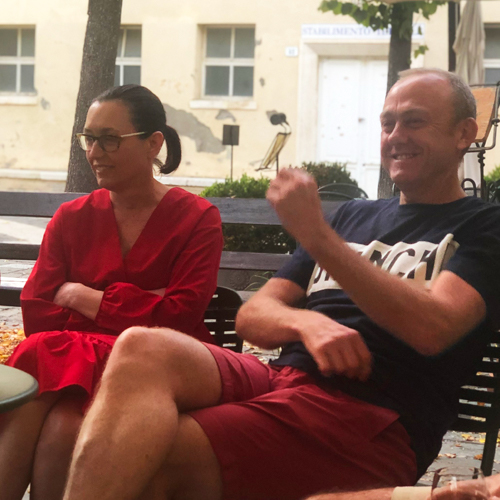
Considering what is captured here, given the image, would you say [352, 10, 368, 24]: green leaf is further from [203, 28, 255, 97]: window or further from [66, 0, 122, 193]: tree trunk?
[203, 28, 255, 97]: window

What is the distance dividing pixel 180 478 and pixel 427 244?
0.91 meters

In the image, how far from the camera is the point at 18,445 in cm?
230

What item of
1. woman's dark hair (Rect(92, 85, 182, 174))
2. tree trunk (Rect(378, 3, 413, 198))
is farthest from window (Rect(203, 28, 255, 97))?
→ woman's dark hair (Rect(92, 85, 182, 174))

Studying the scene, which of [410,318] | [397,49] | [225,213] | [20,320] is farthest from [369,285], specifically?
[397,49]

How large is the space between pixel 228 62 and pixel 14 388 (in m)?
15.3

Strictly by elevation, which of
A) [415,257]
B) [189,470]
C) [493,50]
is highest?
[493,50]

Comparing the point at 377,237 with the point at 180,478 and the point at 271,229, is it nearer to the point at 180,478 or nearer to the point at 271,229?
the point at 180,478

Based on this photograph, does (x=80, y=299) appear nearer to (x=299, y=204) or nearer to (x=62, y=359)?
(x=62, y=359)

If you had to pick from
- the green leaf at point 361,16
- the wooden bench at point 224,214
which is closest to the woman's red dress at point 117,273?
the wooden bench at point 224,214

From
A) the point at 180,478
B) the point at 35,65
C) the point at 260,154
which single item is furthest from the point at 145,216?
the point at 35,65

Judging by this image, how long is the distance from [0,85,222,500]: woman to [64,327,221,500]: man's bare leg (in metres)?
0.45

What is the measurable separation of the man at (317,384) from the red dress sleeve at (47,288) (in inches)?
31.2

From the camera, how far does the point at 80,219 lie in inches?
118

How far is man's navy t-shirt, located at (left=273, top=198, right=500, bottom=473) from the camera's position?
2123mm
